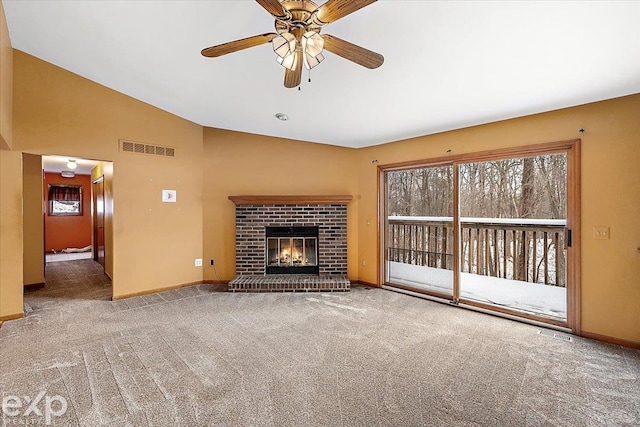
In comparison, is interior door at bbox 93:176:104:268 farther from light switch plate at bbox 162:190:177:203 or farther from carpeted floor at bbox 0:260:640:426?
carpeted floor at bbox 0:260:640:426

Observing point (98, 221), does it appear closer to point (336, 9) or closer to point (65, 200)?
point (65, 200)

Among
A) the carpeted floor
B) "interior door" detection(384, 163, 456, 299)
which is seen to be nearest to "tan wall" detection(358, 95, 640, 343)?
the carpeted floor

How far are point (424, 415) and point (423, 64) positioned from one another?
2.79 m

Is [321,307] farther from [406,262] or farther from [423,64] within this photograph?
[423,64]

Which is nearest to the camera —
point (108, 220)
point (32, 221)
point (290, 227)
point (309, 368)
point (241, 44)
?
point (241, 44)

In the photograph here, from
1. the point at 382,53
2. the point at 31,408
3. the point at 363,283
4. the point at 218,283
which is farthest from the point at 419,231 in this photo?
the point at 31,408

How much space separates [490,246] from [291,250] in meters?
3.29

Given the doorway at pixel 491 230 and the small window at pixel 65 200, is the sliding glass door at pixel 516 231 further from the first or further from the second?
the small window at pixel 65 200

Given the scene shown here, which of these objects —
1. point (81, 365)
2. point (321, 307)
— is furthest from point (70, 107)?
point (321, 307)

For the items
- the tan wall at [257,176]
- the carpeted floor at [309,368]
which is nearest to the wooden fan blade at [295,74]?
the carpeted floor at [309,368]

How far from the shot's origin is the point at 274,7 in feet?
5.52

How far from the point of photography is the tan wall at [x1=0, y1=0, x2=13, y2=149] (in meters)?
3.01

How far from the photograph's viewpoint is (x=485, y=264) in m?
4.96

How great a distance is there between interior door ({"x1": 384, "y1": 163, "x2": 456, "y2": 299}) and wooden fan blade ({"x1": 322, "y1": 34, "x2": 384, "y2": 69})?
113 inches
